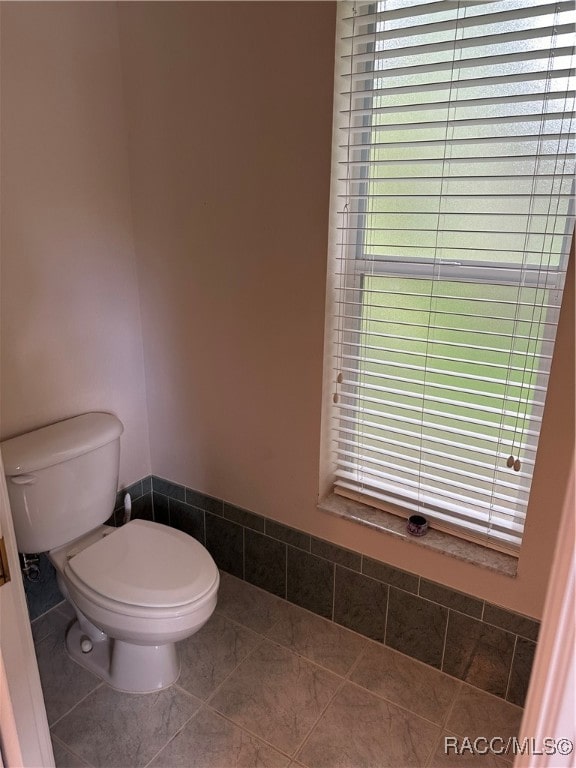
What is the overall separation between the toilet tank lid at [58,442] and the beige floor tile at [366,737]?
1.15 metres

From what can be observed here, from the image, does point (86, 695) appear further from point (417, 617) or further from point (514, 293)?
point (514, 293)

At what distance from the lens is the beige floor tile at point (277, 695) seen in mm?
1696

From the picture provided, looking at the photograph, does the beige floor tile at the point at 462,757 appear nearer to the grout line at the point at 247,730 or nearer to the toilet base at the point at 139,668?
the grout line at the point at 247,730

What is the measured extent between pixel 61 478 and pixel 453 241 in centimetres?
143

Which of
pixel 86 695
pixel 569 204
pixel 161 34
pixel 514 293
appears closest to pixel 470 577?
pixel 514 293

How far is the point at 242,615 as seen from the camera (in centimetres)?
215

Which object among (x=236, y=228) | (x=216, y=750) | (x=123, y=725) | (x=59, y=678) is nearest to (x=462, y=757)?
(x=216, y=750)

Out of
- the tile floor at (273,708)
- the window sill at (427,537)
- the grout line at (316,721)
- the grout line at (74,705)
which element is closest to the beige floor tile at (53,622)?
the tile floor at (273,708)

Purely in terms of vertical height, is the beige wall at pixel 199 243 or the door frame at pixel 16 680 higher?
the beige wall at pixel 199 243

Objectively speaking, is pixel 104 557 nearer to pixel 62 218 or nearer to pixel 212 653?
pixel 212 653

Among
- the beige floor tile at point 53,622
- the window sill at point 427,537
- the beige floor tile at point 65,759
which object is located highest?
the window sill at point 427,537

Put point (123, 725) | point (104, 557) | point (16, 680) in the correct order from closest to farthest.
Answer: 1. point (16, 680)
2. point (123, 725)
3. point (104, 557)

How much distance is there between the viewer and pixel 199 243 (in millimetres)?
2021

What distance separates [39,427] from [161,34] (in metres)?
1.41
